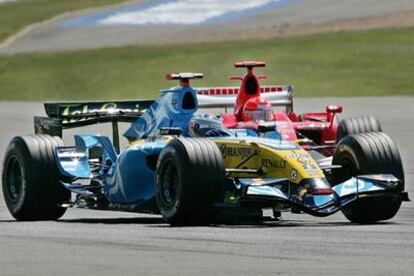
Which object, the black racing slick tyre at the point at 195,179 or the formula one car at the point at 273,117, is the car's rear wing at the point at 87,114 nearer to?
the formula one car at the point at 273,117

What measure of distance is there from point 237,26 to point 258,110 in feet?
110

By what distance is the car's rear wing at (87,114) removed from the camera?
16375mm

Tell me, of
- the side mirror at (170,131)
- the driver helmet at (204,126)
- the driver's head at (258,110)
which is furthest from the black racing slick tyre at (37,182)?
the driver's head at (258,110)

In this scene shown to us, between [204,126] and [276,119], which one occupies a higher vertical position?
[204,126]

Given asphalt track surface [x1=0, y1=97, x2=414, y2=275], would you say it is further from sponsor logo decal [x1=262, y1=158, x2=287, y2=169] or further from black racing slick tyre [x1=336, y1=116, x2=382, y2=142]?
black racing slick tyre [x1=336, y1=116, x2=382, y2=142]

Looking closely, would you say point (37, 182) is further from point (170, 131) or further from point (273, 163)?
point (273, 163)

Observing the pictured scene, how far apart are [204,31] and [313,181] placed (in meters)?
37.5

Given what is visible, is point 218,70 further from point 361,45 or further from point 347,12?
point 347,12

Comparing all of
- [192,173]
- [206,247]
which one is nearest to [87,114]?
[192,173]

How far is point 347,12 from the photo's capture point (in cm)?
5062

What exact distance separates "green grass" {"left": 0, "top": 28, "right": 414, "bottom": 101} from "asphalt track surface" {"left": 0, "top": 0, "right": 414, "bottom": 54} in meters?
1.55

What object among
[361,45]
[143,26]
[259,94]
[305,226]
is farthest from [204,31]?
[305,226]

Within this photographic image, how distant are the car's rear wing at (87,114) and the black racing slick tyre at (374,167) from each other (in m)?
3.56

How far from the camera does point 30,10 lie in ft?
196
